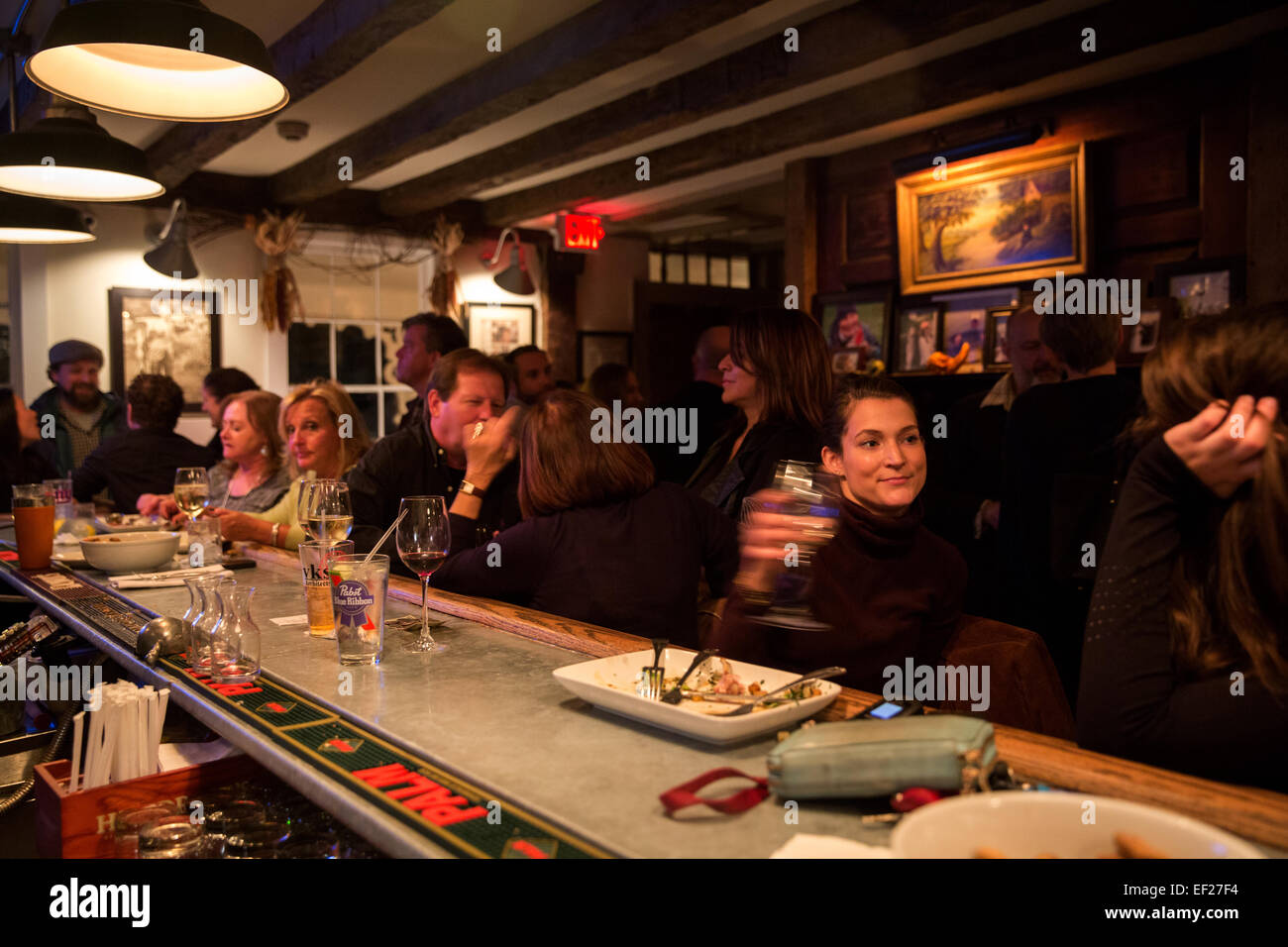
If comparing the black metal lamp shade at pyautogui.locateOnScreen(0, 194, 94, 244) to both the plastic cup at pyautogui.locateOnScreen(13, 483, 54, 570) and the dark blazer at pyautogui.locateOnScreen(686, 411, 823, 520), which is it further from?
the dark blazer at pyautogui.locateOnScreen(686, 411, 823, 520)

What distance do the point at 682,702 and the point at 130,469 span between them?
437cm

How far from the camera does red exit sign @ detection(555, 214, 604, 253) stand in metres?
7.42

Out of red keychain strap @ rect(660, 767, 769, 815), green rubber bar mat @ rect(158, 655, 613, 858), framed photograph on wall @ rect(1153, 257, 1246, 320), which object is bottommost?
green rubber bar mat @ rect(158, 655, 613, 858)

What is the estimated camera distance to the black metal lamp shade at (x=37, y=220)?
12.3 ft

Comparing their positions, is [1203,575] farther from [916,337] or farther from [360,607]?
[916,337]

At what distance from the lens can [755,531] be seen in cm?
133

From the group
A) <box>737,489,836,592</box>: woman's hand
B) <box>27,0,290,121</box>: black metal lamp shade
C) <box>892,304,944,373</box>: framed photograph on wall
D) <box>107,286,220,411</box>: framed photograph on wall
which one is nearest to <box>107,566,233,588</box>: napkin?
<box>27,0,290,121</box>: black metal lamp shade

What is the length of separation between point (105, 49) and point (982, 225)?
447 cm

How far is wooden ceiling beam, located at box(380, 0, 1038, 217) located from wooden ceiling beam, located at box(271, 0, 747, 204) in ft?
2.40

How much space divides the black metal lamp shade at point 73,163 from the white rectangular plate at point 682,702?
232 centimetres

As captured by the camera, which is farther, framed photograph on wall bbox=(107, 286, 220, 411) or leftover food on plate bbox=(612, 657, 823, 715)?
framed photograph on wall bbox=(107, 286, 220, 411)

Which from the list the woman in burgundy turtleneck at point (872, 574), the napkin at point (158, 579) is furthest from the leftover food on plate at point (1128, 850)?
the napkin at point (158, 579)

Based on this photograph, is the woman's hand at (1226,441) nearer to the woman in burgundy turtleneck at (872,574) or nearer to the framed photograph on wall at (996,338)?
the woman in burgundy turtleneck at (872,574)
